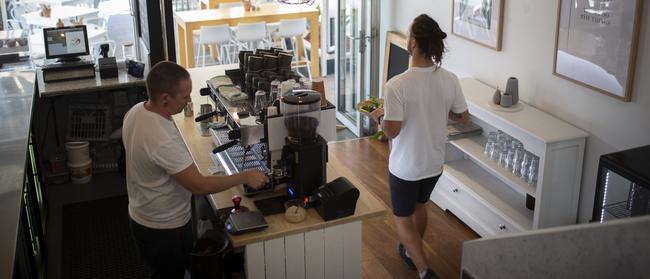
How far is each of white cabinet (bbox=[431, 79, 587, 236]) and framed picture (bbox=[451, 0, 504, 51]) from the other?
1.04ft

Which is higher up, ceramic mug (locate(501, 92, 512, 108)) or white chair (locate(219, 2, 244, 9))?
white chair (locate(219, 2, 244, 9))

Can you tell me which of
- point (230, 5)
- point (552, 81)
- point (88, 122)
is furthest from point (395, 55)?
point (230, 5)

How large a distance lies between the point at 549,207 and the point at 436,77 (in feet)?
3.84

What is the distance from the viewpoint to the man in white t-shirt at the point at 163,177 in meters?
3.10

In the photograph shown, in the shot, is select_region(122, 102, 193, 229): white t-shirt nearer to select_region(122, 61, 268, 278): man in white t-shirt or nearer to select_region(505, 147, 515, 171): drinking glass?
select_region(122, 61, 268, 278): man in white t-shirt

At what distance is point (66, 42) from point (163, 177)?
9.69 feet

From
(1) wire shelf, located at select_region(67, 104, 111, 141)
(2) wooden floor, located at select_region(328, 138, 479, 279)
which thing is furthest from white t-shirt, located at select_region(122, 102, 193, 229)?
(1) wire shelf, located at select_region(67, 104, 111, 141)

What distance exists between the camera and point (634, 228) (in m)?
1.92

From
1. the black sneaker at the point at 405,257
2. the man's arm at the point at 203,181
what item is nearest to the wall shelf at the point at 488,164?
the black sneaker at the point at 405,257

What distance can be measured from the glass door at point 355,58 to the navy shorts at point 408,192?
8.72 ft

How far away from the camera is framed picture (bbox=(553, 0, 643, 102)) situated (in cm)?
374

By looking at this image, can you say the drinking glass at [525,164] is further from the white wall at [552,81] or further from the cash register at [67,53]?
the cash register at [67,53]

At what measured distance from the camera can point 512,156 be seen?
4508 mm

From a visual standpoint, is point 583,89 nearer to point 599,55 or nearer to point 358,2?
point 599,55
